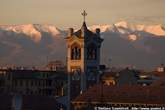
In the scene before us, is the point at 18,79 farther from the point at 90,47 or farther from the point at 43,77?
the point at 90,47

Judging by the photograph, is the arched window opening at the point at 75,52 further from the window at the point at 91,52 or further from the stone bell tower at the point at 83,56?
the window at the point at 91,52

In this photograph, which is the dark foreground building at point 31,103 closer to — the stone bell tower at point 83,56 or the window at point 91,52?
the stone bell tower at point 83,56

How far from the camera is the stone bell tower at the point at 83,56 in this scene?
277 feet

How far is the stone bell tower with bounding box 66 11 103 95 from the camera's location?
84438 millimetres

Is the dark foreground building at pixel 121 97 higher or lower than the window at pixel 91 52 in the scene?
lower

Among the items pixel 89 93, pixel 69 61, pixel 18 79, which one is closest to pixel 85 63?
pixel 69 61

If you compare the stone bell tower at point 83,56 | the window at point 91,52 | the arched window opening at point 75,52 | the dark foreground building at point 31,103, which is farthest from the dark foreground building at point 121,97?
the window at point 91,52

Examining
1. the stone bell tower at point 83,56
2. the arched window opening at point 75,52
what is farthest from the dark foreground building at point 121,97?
the arched window opening at point 75,52

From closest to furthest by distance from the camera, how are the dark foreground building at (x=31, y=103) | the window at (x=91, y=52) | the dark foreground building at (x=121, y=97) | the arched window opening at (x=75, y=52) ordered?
the dark foreground building at (x=121, y=97) < the dark foreground building at (x=31, y=103) < the arched window opening at (x=75, y=52) < the window at (x=91, y=52)

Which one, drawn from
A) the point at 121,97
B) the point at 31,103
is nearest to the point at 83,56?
the point at 31,103

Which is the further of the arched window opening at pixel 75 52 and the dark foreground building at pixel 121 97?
the arched window opening at pixel 75 52

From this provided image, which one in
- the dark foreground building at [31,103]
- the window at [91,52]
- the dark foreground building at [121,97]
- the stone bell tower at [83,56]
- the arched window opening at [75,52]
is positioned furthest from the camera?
the window at [91,52]

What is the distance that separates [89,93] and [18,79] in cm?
4803

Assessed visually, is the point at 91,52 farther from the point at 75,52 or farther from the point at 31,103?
the point at 31,103
